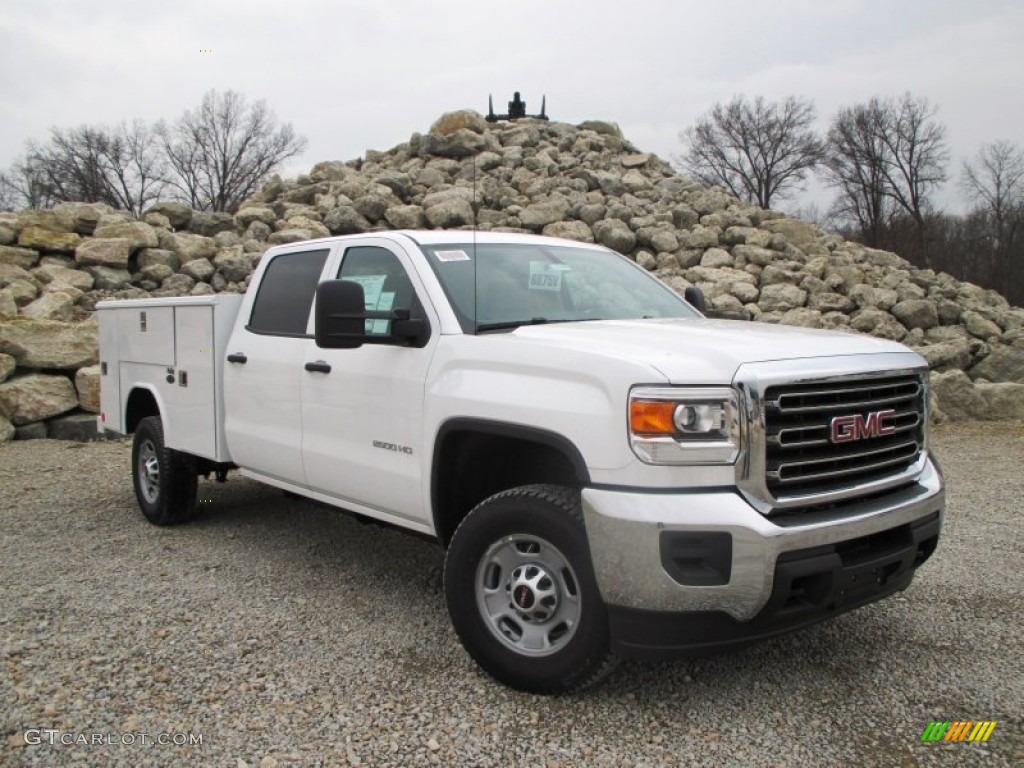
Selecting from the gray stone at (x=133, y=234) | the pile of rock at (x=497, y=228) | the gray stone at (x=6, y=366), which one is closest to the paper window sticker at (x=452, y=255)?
the pile of rock at (x=497, y=228)

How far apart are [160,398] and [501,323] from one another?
3.37 m

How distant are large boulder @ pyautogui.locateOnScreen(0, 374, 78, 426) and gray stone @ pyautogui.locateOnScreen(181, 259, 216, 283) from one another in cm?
449

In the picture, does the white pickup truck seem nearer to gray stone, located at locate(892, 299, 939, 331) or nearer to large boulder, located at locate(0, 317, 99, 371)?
large boulder, located at locate(0, 317, 99, 371)

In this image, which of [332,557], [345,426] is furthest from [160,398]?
[345,426]

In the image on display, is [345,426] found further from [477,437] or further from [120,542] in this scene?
[120,542]

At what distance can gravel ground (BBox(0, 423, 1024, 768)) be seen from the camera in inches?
129

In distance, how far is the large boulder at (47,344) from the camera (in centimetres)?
1094

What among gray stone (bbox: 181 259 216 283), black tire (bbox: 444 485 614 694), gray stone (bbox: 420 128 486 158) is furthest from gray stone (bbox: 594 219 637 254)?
black tire (bbox: 444 485 614 694)

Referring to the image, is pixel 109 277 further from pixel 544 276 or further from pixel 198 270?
pixel 544 276

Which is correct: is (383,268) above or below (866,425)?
above

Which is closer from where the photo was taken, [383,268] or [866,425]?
[866,425]

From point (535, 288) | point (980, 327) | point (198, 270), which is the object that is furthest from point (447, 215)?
point (535, 288)

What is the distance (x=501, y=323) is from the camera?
4.15 meters

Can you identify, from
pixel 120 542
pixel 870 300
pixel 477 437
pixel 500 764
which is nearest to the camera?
pixel 500 764
